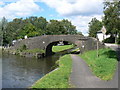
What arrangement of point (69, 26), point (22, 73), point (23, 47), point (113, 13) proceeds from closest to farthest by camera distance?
1. point (113, 13)
2. point (22, 73)
3. point (23, 47)
4. point (69, 26)

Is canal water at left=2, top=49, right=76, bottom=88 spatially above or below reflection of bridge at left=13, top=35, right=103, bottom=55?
below

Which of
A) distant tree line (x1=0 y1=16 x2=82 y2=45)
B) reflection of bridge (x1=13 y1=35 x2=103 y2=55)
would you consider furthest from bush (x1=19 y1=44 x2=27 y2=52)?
distant tree line (x1=0 y1=16 x2=82 y2=45)

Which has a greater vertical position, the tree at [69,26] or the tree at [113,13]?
the tree at [69,26]

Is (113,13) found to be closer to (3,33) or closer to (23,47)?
(23,47)

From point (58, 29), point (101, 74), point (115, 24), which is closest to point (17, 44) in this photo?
point (115, 24)

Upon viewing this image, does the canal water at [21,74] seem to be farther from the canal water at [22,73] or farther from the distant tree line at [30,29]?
the distant tree line at [30,29]

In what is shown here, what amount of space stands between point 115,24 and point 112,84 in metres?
9.29

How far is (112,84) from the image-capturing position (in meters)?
11.5

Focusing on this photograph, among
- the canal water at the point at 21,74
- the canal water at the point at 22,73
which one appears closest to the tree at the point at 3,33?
the canal water at the point at 22,73

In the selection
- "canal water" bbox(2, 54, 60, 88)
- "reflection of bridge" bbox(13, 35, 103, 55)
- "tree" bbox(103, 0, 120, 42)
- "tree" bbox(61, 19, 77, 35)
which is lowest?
"canal water" bbox(2, 54, 60, 88)

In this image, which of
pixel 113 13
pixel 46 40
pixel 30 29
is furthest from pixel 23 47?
pixel 30 29

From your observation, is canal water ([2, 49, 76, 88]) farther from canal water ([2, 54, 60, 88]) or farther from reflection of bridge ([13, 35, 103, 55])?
reflection of bridge ([13, 35, 103, 55])

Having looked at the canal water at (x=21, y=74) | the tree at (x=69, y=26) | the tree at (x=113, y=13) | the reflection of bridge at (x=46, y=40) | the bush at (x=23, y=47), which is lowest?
the canal water at (x=21, y=74)

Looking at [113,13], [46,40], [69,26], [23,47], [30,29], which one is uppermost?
[69,26]
